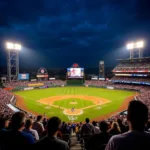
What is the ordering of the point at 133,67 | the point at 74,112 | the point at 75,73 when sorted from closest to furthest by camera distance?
the point at 74,112
the point at 133,67
the point at 75,73

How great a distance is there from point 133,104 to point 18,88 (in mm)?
59529

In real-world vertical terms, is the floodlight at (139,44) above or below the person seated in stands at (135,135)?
above

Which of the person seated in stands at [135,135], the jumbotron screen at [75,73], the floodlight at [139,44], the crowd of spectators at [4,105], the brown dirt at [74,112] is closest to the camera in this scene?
the person seated in stands at [135,135]

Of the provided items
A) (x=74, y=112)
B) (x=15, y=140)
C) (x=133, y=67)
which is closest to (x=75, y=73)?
(x=133, y=67)

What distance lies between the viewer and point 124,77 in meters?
67.9

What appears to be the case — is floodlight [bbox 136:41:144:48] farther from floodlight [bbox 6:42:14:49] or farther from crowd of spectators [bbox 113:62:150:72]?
floodlight [bbox 6:42:14:49]

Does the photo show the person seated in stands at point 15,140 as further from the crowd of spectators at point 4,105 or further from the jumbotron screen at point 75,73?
the jumbotron screen at point 75,73

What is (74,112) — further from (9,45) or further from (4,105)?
(9,45)

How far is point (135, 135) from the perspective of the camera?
2053 millimetres

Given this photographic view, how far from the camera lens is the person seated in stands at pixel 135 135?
201cm

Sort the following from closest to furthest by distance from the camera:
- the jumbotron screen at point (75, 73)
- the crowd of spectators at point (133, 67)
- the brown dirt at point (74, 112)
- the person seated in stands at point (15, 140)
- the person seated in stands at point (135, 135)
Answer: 1. the person seated in stands at point (135, 135)
2. the person seated in stands at point (15, 140)
3. the brown dirt at point (74, 112)
4. the crowd of spectators at point (133, 67)
5. the jumbotron screen at point (75, 73)

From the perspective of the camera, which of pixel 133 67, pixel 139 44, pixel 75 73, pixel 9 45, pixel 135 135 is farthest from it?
pixel 75 73

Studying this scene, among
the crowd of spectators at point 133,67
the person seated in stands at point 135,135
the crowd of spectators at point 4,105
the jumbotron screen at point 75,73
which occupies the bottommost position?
the crowd of spectators at point 4,105

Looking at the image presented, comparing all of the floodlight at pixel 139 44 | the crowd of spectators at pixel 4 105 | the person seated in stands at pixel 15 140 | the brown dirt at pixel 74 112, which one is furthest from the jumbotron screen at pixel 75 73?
the person seated in stands at pixel 15 140
